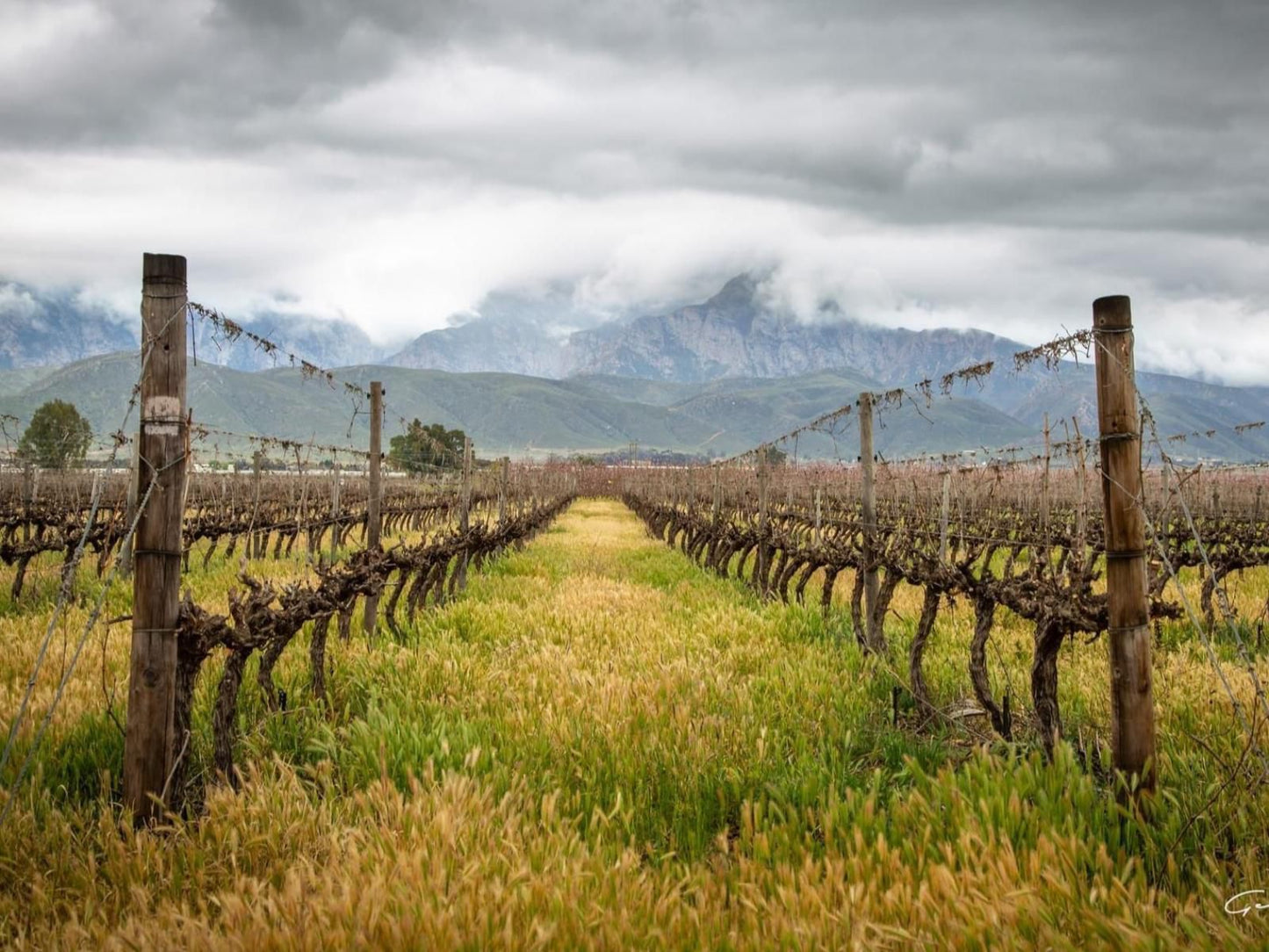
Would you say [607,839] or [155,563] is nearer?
[155,563]

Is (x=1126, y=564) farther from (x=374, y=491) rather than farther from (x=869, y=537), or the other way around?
(x=374, y=491)

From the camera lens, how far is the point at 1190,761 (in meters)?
4.27

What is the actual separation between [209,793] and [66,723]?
1.65 meters

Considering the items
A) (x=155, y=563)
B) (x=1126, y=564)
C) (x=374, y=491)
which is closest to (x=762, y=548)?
(x=374, y=491)

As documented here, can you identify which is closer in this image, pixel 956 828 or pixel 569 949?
pixel 569 949

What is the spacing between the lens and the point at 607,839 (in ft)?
12.9

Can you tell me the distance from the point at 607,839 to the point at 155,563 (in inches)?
106

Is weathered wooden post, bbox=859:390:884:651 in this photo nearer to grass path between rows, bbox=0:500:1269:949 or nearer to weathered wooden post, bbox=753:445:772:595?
grass path between rows, bbox=0:500:1269:949

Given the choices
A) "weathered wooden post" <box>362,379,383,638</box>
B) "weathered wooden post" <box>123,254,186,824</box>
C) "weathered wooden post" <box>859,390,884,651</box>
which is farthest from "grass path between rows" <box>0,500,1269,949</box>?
"weathered wooden post" <box>362,379,383,638</box>

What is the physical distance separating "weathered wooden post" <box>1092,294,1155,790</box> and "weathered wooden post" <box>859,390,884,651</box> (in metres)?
3.88

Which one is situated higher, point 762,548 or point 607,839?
point 762,548

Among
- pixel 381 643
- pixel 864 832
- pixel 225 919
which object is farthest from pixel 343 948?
pixel 381 643

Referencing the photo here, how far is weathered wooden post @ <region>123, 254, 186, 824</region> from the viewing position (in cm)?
380

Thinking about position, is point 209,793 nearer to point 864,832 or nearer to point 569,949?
point 569,949
